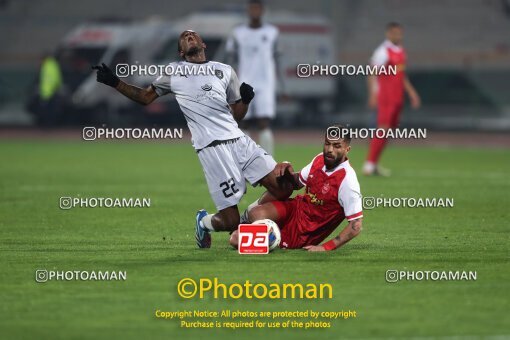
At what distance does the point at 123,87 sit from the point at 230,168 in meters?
1.19

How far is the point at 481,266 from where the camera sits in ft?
34.4

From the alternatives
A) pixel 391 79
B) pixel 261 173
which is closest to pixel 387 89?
pixel 391 79

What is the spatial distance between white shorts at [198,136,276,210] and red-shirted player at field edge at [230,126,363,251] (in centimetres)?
20

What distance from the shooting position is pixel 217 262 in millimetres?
10594

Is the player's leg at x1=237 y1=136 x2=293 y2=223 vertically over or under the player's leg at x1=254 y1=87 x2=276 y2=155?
under

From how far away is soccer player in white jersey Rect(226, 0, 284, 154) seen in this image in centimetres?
1911

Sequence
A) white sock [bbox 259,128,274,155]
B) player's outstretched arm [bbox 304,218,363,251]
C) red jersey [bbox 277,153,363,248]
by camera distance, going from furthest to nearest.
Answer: white sock [bbox 259,128,274,155] → red jersey [bbox 277,153,363,248] → player's outstretched arm [bbox 304,218,363,251]

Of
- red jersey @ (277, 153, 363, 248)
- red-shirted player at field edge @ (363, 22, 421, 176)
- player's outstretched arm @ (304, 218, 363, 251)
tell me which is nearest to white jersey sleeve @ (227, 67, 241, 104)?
red jersey @ (277, 153, 363, 248)

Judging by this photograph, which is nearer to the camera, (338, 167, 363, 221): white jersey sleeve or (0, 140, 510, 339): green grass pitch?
(0, 140, 510, 339): green grass pitch

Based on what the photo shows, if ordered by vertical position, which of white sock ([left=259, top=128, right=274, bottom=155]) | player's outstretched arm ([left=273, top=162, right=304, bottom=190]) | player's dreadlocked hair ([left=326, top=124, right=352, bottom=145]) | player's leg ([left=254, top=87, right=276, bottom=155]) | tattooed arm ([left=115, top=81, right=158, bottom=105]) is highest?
player's leg ([left=254, top=87, right=276, bottom=155])

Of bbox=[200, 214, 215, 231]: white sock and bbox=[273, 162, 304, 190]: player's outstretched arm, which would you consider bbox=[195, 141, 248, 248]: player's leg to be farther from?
bbox=[273, 162, 304, 190]: player's outstretched arm

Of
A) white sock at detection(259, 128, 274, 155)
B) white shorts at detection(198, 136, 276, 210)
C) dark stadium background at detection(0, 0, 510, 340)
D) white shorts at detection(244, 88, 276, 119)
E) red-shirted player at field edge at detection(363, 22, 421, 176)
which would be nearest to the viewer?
dark stadium background at detection(0, 0, 510, 340)

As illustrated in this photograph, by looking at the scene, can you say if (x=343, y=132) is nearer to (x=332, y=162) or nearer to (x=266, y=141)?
(x=332, y=162)

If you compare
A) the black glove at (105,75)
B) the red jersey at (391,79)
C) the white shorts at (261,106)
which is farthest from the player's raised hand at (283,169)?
the red jersey at (391,79)
